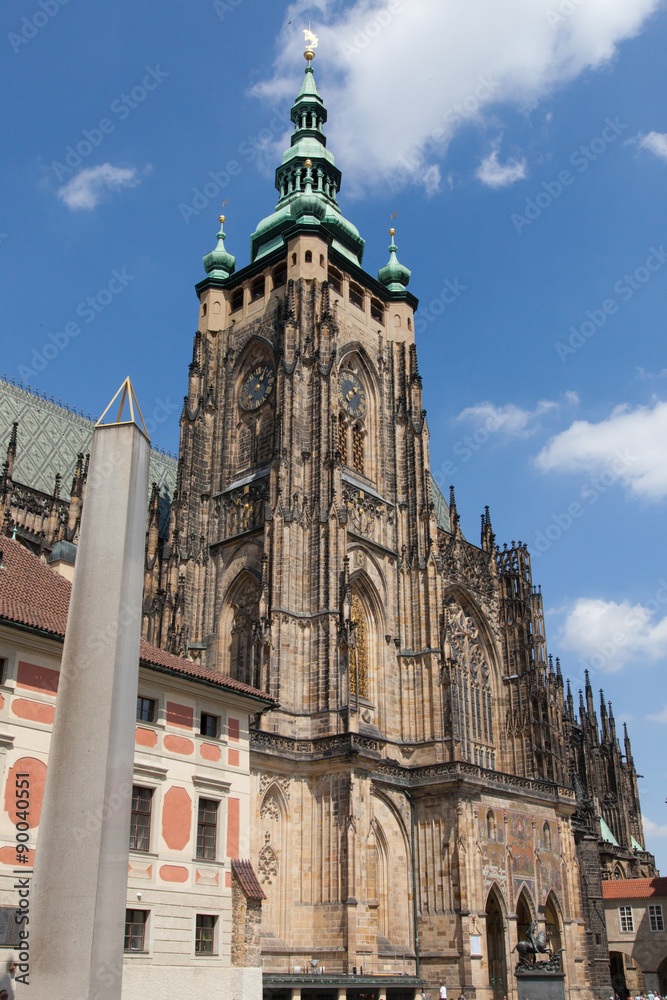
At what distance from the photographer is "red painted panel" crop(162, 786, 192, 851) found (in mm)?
19594

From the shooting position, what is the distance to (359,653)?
36.7m

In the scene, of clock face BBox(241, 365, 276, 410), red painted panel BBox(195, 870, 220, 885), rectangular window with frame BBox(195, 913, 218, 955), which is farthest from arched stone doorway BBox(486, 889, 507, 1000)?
clock face BBox(241, 365, 276, 410)

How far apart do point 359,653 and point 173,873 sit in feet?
58.4

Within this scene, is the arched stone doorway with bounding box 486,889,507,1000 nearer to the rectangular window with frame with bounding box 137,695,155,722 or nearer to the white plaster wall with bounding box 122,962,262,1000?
the white plaster wall with bounding box 122,962,262,1000

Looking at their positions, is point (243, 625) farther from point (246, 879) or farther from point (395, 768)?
point (246, 879)

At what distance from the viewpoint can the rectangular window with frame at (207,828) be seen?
2056 centimetres

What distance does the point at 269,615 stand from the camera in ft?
109

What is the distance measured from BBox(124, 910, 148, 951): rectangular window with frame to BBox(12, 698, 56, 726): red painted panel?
4.17 meters

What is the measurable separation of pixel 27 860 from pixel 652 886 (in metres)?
42.4

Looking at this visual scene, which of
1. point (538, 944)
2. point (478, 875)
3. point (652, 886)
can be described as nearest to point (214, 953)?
point (538, 944)

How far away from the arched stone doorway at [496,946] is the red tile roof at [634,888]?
17877 mm

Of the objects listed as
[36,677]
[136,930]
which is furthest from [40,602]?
[136,930]

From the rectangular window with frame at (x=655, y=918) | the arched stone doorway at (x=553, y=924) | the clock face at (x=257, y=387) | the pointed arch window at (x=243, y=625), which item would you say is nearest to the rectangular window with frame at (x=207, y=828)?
the pointed arch window at (x=243, y=625)

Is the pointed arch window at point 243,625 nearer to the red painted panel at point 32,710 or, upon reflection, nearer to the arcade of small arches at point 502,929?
the arcade of small arches at point 502,929
